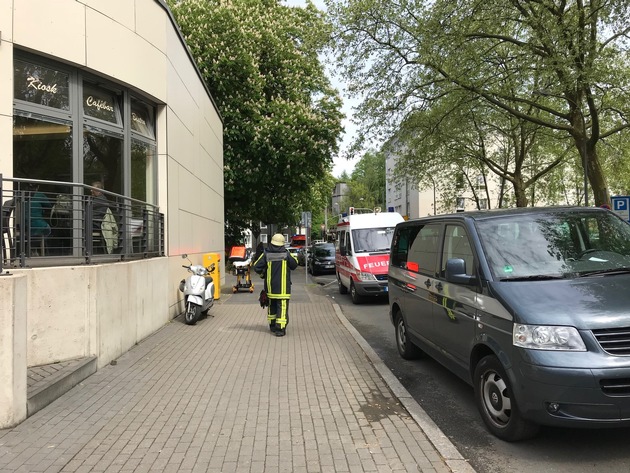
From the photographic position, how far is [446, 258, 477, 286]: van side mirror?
4.48 m

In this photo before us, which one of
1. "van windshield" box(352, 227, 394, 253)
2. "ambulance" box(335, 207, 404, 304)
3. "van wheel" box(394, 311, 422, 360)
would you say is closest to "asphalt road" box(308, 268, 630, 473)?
"van wheel" box(394, 311, 422, 360)

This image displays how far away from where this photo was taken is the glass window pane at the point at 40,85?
21.6 feet

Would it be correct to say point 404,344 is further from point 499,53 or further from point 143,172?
point 499,53

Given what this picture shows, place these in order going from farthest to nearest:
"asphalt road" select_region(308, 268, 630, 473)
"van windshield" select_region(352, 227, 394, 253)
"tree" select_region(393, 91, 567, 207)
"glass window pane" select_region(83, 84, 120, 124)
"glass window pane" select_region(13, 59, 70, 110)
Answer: "tree" select_region(393, 91, 567, 207)
"van windshield" select_region(352, 227, 394, 253)
"glass window pane" select_region(83, 84, 120, 124)
"glass window pane" select_region(13, 59, 70, 110)
"asphalt road" select_region(308, 268, 630, 473)

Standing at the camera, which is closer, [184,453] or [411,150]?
[184,453]

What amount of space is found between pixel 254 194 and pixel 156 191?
14.9 meters

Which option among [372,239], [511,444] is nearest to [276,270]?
[511,444]

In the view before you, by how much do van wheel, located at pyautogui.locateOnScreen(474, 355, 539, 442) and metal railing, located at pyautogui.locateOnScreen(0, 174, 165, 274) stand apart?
4638mm

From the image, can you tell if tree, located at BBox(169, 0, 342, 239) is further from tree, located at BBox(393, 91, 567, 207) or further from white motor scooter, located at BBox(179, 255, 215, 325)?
white motor scooter, located at BBox(179, 255, 215, 325)

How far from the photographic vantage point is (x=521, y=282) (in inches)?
159

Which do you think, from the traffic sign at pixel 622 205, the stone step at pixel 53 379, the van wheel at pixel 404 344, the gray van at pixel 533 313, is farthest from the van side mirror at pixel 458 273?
the traffic sign at pixel 622 205

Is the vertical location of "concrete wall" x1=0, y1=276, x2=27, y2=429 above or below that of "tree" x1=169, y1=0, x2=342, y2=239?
below

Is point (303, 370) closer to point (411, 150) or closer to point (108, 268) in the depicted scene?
point (108, 268)

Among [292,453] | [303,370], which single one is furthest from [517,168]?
[292,453]
